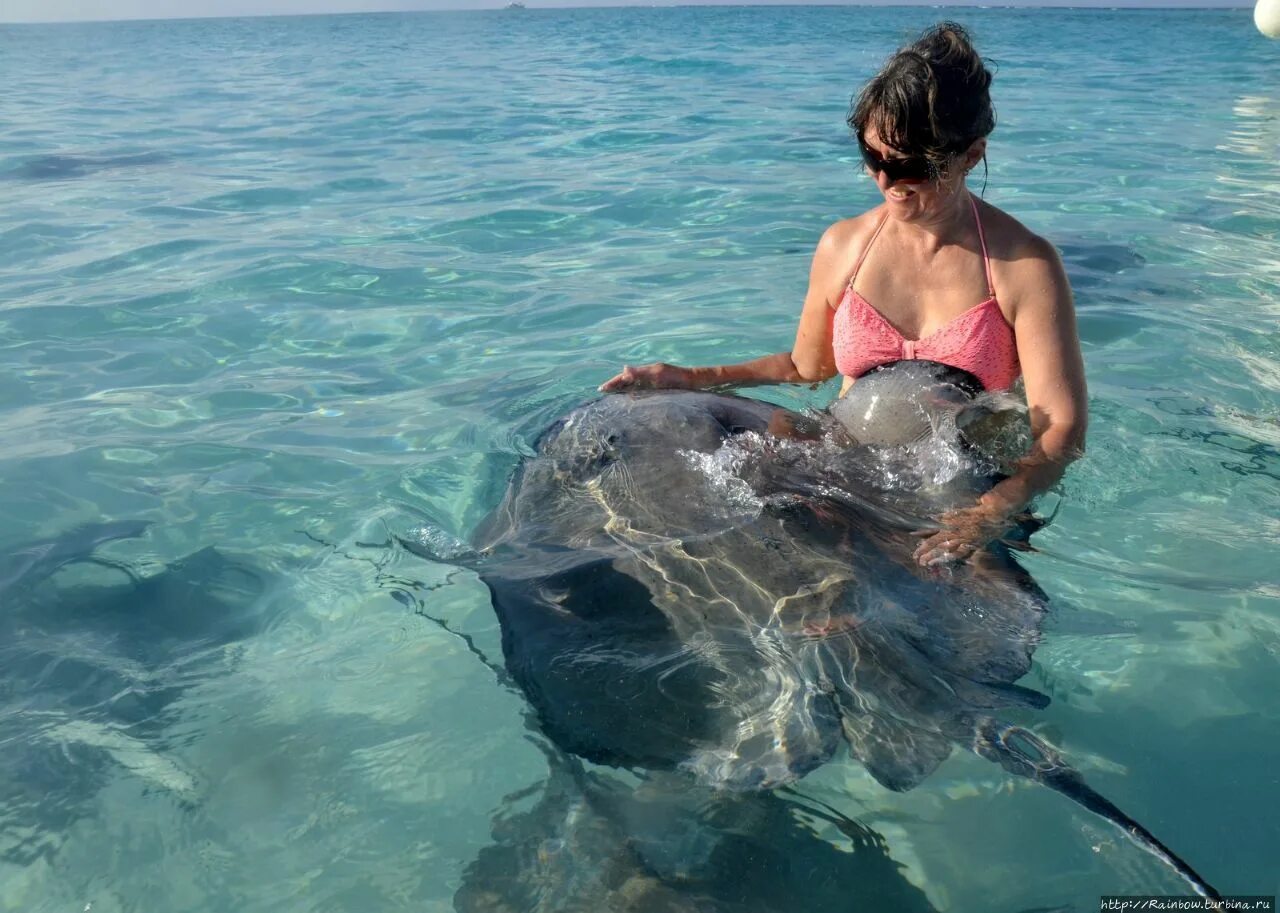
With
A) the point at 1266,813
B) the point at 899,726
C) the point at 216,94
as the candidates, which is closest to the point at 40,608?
the point at 899,726

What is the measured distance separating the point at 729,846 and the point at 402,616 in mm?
1812

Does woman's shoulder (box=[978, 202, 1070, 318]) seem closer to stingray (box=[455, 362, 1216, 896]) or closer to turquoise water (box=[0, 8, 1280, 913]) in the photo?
stingray (box=[455, 362, 1216, 896])

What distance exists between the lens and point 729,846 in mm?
2629

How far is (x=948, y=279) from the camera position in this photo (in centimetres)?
374

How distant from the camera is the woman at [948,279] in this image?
A: 3270mm

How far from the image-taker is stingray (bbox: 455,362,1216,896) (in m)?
→ 2.70

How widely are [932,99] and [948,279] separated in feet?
2.42

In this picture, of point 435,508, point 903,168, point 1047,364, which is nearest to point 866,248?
point 903,168

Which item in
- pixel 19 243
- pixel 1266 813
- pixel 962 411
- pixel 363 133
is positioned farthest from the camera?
pixel 363 133

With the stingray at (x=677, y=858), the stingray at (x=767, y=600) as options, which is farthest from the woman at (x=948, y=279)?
the stingray at (x=677, y=858)

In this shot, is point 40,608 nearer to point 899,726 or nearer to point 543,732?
point 543,732

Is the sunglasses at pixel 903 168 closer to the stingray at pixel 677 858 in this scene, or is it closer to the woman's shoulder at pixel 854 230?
the woman's shoulder at pixel 854 230

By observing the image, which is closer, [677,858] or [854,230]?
[677,858]

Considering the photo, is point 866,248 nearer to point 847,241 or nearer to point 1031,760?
point 847,241
